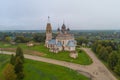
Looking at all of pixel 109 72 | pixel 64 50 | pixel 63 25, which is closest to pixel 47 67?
pixel 109 72

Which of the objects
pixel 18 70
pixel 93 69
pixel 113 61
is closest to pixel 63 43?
pixel 93 69

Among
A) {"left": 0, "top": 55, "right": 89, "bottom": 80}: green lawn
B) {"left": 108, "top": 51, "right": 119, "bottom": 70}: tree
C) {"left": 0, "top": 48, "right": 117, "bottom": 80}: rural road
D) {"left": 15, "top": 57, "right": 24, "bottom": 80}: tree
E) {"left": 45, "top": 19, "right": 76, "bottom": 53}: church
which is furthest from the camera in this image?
{"left": 45, "top": 19, "right": 76, "bottom": 53}: church

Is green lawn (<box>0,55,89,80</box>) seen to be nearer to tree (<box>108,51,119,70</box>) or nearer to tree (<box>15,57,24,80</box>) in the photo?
tree (<box>15,57,24,80</box>)

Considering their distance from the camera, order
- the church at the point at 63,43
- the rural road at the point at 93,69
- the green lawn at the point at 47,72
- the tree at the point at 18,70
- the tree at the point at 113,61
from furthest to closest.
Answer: the church at the point at 63,43 < the tree at the point at 113,61 < the rural road at the point at 93,69 < the green lawn at the point at 47,72 < the tree at the point at 18,70

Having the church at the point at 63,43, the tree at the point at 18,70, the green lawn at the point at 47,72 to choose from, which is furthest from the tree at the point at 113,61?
the tree at the point at 18,70

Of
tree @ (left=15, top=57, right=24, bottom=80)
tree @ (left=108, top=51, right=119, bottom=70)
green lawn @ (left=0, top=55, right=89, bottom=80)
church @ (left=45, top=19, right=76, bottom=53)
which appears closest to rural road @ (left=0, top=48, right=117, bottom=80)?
tree @ (left=108, top=51, right=119, bottom=70)

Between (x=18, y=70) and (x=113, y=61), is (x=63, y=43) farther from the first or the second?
(x=18, y=70)

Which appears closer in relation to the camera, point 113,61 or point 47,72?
point 47,72

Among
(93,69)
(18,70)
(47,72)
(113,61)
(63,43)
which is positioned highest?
(63,43)

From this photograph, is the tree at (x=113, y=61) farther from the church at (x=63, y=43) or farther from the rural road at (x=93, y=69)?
the church at (x=63, y=43)
